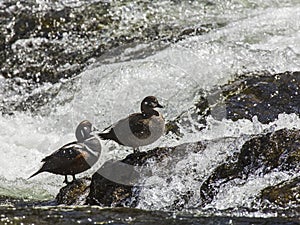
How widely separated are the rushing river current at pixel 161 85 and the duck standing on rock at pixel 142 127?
1.14ft

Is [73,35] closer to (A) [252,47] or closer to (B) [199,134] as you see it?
(A) [252,47]

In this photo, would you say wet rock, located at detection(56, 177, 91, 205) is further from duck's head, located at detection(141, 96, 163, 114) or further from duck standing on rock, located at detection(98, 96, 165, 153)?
duck's head, located at detection(141, 96, 163, 114)

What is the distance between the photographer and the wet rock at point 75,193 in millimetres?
6117

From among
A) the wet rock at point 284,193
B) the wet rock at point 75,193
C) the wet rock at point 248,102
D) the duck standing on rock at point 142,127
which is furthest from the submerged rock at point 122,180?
the wet rock at point 248,102

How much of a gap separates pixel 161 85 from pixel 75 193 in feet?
11.9

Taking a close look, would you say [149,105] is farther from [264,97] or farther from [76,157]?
[264,97]

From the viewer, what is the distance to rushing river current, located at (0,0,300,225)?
5.89m

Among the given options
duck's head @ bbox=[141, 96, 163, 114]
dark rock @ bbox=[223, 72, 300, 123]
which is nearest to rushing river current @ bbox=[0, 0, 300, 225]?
dark rock @ bbox=[223, 72, 300, 123]

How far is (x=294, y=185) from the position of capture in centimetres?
506

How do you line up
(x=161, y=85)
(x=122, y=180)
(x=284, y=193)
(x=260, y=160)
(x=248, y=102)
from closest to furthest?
1. (x=284, y=193)
2. (x=260, y=160)
3. (x=122, y=180)
4. (x=248, y=102)
5. (x=161, y=85)

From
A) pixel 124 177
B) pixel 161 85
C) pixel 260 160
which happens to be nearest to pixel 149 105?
pixel 124 177

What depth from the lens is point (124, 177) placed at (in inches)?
232

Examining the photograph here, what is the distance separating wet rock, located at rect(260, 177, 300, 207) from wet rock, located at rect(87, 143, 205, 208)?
77cm

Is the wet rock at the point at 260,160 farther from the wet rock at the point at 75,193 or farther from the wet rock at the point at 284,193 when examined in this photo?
the wet rock at the point at 75,193
